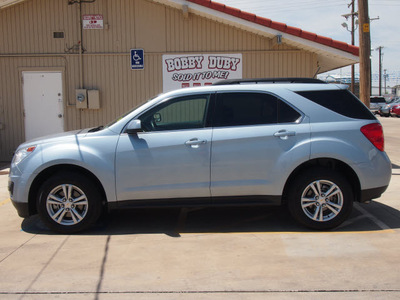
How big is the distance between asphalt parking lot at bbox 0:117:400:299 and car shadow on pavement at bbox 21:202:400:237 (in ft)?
0.05

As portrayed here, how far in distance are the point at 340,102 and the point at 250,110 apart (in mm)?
1160

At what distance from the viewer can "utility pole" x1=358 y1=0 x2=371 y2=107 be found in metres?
9.66

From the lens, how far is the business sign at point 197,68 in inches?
420

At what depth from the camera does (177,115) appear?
5379 mm

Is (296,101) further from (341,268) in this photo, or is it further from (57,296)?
(57,296)

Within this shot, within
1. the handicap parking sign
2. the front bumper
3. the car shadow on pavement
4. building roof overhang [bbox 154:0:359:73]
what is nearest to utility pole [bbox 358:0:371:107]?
building roof overhang [bbox 154:0:359:73]

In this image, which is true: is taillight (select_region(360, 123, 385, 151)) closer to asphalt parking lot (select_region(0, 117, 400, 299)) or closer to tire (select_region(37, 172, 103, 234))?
asphalt parking lot (select_region(0, 117, 400, 299))

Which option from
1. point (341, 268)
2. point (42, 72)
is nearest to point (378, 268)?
point (341, 268)

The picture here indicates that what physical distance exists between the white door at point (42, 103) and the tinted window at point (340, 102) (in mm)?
7338

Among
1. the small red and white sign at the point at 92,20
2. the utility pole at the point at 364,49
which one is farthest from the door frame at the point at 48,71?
the utility pole at the point at 364,49

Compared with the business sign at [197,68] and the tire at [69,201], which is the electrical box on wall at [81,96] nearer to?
Answer: the business sign at [197,68]

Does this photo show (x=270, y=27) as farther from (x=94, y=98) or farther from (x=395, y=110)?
(x=395, y=110)

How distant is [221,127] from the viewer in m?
5.30

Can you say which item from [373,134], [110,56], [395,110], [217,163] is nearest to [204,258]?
[217,163]
